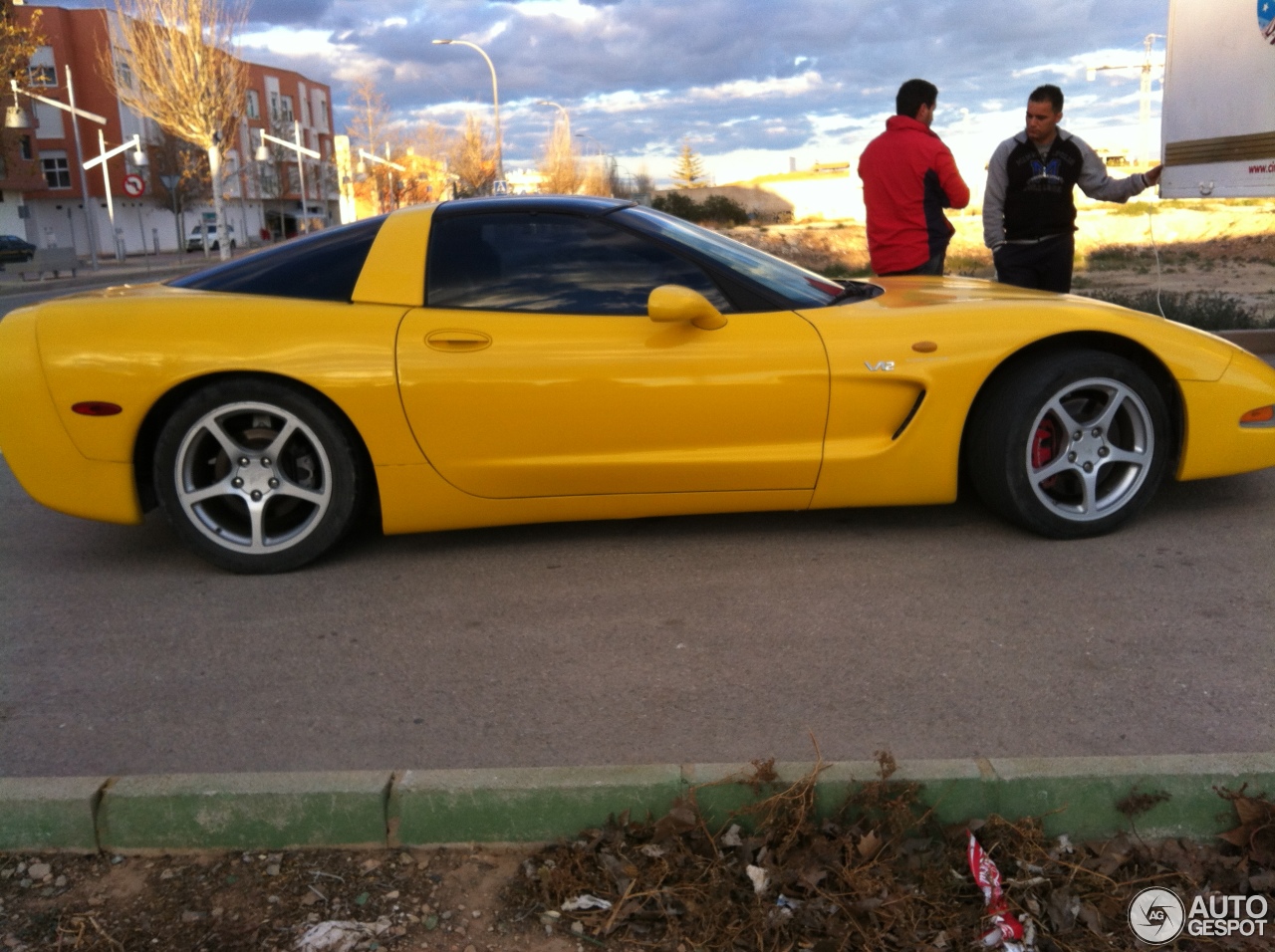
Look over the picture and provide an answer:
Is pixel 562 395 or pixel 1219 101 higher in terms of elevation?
pixel 1219 101

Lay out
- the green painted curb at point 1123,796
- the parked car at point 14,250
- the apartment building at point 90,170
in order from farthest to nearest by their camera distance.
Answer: the apartment building at point 90,170
the parked car at point 14,250
the green painted curb at point 1123,796

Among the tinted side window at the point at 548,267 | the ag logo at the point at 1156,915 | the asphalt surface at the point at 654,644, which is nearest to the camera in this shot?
the ag logo at the point at 1156,915

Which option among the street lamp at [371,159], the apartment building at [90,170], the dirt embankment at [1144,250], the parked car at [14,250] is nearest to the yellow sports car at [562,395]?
the dirt embankment at [1144,250]

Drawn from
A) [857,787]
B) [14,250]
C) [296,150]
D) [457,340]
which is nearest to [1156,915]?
[857,787]

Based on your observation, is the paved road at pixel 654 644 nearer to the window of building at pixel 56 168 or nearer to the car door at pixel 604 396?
the car door at pixel 604 396

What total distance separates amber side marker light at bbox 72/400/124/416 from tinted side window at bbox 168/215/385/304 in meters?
0.59

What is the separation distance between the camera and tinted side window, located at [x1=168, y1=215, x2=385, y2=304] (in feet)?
14.0

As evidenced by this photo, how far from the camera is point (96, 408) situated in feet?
13.5

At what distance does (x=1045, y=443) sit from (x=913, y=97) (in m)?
2.88

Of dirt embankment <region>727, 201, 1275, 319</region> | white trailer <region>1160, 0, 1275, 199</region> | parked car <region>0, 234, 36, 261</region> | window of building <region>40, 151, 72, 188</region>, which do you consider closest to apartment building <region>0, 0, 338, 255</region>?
window of building <region>40, 151, 72, 188</region>

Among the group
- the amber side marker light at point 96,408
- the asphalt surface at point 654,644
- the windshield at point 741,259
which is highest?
the windshield at point 741,259

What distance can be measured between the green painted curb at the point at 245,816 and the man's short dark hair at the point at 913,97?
5.13 meters

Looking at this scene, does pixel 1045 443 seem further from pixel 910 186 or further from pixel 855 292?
pixel 910 186

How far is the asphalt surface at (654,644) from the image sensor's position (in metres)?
2.94
